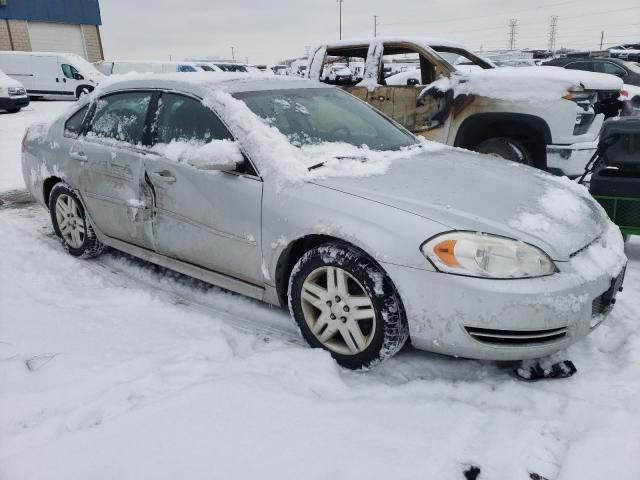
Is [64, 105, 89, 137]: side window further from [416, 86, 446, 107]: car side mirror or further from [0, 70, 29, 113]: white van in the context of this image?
[0, 70, 29, 113]: white van

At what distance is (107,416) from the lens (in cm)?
221

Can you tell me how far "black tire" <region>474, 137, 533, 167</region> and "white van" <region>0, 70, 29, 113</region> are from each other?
14.5m

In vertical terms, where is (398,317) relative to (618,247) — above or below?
below

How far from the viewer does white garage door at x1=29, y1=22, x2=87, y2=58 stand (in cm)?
3034

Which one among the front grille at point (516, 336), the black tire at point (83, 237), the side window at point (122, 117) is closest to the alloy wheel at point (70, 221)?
the black tire at point (83, 237)

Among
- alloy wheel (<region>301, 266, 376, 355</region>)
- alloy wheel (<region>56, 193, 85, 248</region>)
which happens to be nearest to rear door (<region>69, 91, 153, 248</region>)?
alloy wheel (<region>56, 193, 85, 248</region>)

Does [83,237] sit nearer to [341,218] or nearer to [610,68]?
[341,218]

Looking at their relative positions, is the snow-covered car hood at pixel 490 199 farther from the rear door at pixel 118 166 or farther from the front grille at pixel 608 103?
the front grille at pixel 608 103

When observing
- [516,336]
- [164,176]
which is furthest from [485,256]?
[164,176]

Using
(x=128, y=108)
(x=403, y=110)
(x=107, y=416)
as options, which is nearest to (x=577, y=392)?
(x=107, y=416)

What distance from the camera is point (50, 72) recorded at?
19.8 m

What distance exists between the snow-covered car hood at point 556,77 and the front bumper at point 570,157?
1.92 ft

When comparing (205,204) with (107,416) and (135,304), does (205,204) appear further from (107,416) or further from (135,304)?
(107,416)

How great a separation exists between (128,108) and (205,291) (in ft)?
4.71
